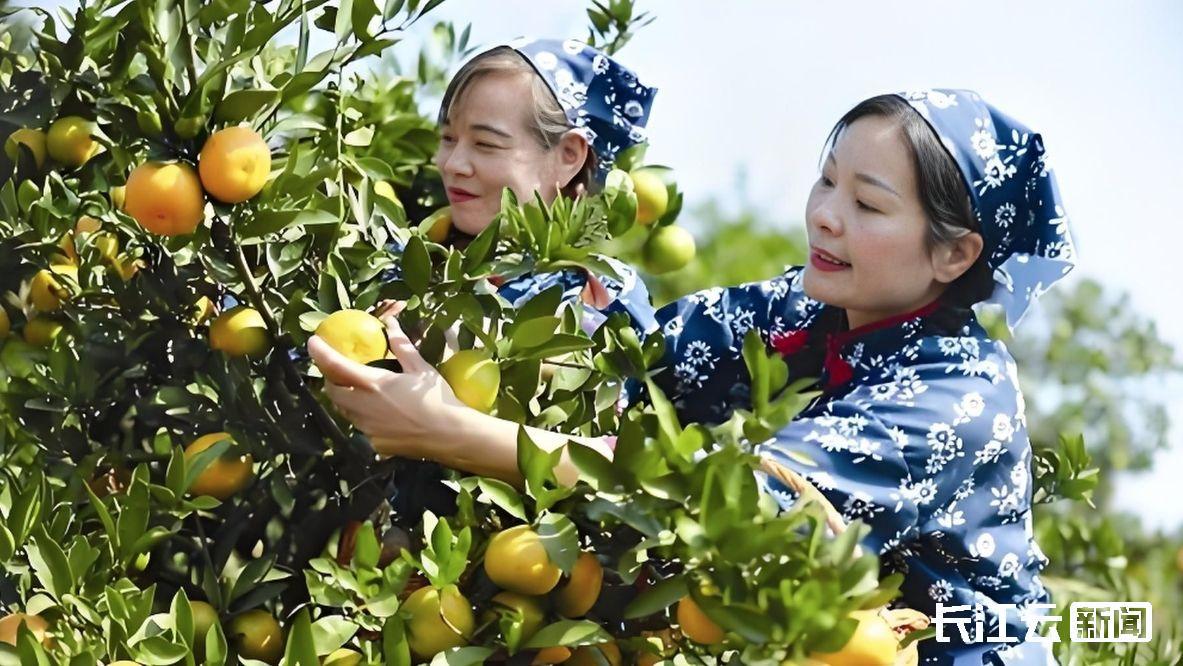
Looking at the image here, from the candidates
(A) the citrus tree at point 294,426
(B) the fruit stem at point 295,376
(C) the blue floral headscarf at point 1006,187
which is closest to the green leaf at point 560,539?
(A) the citrus tree at point 294,426

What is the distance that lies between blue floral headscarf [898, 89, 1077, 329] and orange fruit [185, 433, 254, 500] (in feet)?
2.16

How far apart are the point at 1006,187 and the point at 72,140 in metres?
0.80

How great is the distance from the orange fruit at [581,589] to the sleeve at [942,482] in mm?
216

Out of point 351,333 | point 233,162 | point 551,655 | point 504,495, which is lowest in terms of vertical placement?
point 551,655

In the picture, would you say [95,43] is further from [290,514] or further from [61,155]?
[290,514]

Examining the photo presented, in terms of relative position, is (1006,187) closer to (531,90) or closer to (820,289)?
(820,289)

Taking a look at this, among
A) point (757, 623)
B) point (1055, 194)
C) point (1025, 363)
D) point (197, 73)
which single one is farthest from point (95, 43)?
point (1025, 363)

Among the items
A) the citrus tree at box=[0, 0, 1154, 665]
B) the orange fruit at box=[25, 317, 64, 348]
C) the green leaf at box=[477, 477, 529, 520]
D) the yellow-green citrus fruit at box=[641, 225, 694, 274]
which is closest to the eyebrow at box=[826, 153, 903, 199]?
the citrus tree at box=[0, 0, 1154, 665]

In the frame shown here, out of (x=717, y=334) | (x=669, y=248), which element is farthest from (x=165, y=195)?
(x=669, y=248)

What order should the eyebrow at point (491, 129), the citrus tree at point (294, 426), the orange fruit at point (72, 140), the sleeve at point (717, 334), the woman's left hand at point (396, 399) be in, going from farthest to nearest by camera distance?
the eyebrow at point (491, 129) → the sleeve at point (717, 334) → the orange fruit at point (72, 140) → the woman's left hand at point (396, 399) → the citrus tree at point (294, 426)

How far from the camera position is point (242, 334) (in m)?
1.10

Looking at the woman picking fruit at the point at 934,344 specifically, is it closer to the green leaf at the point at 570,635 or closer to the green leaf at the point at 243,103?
the green leaf at the point at 570,635

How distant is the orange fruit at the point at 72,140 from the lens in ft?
3.81

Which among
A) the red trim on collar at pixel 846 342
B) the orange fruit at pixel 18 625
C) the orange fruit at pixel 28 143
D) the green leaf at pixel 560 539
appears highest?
the orange fruit at pixel 28 143
